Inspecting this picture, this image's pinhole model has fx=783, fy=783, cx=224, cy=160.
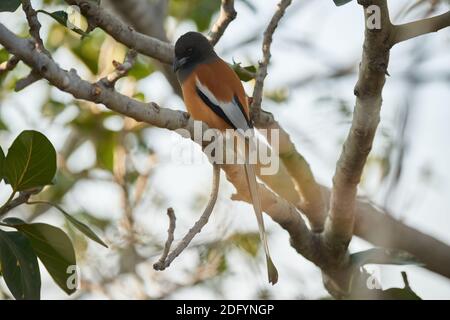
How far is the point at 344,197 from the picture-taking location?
12.0ft

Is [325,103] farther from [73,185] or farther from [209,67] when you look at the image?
[73,185]

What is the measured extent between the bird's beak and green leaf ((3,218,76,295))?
5.26ft

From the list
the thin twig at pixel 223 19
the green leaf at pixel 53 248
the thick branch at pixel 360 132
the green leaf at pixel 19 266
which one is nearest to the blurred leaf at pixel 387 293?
the thick branch at pixel 360 132

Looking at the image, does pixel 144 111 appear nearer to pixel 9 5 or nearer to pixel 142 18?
pixel 9 5

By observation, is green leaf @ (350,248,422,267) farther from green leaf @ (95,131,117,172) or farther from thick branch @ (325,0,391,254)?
green leaf @ (95,131,117,172)

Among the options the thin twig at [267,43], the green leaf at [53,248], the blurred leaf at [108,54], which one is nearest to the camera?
the green leaf at [53,248]

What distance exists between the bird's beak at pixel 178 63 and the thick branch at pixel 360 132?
132cm

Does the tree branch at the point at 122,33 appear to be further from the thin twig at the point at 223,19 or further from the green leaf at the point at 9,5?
the green leaf at the point at 9,5

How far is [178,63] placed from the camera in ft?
15.1

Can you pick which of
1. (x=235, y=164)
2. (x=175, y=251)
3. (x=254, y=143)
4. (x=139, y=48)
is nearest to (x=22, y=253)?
(x=175, y=251)

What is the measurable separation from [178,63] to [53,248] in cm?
171

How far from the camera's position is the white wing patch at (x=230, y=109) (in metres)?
4.36

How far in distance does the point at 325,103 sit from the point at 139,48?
5.38 ft

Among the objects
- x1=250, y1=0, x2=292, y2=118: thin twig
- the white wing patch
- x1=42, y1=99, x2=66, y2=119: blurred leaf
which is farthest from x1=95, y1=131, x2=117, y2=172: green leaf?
x1=250, y1=0, x2=292, y2=118: thin twig
